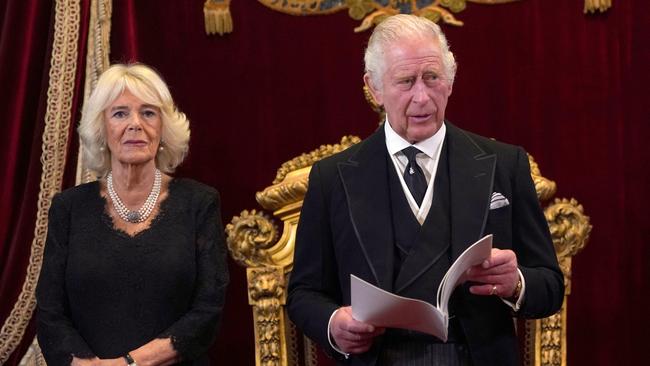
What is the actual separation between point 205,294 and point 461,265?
105cm

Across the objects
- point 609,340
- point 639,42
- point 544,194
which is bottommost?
point 609,340

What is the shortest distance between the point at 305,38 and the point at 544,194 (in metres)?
1.03

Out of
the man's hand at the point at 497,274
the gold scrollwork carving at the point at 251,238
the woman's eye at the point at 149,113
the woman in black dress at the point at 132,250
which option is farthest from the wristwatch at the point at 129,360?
the man's hand at the point at 497,274

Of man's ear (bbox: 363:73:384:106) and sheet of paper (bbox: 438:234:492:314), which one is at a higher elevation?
man's ear (bbox: 363:73:384:106)

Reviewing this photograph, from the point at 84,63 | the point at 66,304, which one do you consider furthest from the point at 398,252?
the point at 84,63

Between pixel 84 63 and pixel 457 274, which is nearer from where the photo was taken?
pixel 457 274

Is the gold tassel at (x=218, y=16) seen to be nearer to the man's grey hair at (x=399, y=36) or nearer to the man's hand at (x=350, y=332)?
the man's grey hair at (x=399, y=36)

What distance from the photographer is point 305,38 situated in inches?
145

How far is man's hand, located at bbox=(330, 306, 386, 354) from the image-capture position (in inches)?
87.6

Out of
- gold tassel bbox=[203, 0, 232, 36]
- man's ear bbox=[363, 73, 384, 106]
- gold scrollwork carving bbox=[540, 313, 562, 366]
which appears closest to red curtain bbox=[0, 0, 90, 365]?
gold tassel bbox=[203, 0, 232, 36]

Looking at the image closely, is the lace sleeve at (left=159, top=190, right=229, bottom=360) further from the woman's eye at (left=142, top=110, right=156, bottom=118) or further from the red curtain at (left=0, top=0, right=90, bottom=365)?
the red curtain at (left=0, top=0, right=90, bottom=365)

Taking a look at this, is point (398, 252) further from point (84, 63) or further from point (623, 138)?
point (84, 63)

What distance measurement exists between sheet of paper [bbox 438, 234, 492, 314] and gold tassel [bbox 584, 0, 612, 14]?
1.59 m

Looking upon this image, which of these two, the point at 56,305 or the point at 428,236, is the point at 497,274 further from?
the point at 56,305
